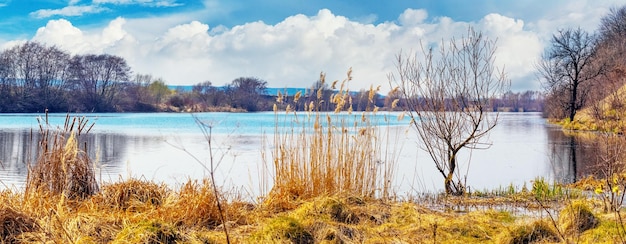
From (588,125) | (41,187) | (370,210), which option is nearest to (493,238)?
(370,210)

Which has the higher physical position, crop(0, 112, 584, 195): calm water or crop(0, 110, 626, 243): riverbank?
crop(0, 110, 626, 243): riverbank

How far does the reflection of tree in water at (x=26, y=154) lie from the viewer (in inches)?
422

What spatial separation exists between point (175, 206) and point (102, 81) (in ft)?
203

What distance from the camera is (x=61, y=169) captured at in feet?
22.4

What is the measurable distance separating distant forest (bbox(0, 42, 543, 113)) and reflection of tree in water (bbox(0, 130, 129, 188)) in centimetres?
3352

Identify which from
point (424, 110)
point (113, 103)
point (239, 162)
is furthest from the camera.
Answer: point (113, 103)

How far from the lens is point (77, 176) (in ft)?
23.2

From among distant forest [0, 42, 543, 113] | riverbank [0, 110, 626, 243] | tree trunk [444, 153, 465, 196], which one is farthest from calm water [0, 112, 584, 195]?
distant forest [0, 42, 543, 113]

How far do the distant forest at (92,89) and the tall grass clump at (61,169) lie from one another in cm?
4566

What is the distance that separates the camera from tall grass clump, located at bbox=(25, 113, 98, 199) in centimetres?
656

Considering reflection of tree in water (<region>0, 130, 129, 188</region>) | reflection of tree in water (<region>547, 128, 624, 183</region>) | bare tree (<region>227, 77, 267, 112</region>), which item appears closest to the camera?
reflection of tree in water (<region>0, 130, 129, 188</region>)

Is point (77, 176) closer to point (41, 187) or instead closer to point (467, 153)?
point (41, 187)

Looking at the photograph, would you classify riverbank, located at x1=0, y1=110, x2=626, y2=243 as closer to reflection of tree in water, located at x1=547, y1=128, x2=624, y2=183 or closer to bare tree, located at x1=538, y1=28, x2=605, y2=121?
reflection of tree in water, located at x1=547, y1=128, x2=624, y2=183

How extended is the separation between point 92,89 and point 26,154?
51.5 m
